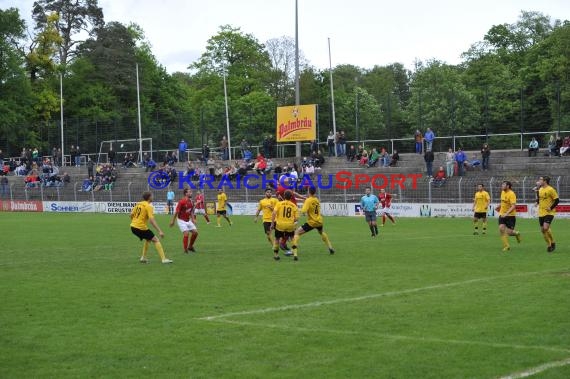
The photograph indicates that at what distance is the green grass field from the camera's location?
28.9ft

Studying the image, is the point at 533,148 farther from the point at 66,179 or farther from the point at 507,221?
the point at 66,179

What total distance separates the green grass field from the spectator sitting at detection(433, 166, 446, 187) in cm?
1889

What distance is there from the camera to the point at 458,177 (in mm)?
41594

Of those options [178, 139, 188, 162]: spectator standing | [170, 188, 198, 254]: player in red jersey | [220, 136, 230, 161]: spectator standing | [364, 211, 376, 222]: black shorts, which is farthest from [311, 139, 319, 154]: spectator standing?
[170, 188, 198, 254]: player in red jersey

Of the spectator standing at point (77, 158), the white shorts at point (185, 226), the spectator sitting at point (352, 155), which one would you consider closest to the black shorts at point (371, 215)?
the white shorts at point (185, 226)

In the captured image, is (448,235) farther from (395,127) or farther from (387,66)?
(387,66)

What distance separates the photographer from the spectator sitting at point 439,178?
135ft

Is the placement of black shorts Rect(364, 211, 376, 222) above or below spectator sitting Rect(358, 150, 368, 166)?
below

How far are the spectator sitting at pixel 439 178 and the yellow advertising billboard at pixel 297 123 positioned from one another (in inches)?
396

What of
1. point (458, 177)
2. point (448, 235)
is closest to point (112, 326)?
point (448, 235)

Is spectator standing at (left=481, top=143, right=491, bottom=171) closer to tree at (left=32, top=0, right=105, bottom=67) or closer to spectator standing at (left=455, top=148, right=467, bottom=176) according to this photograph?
spectator standing at (left=455, top=148, right=467, bottom=176)

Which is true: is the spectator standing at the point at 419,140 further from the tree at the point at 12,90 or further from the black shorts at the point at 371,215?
the tree at the point at 12,90

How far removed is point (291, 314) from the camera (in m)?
11.9

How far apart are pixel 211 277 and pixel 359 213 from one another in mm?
27418
